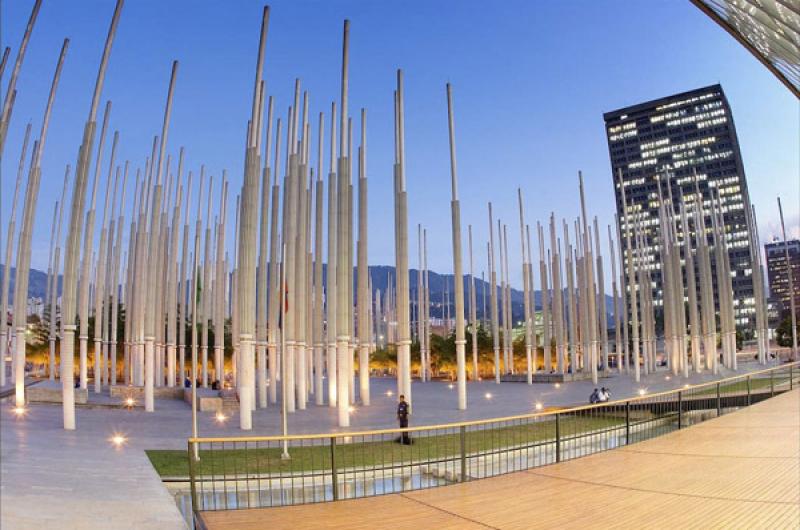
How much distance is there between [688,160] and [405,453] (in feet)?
590

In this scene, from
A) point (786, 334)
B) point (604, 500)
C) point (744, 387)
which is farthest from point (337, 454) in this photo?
point (786, 334)

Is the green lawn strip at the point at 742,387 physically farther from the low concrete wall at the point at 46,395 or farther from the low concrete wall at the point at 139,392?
the low concrete wall at the point at 46,395

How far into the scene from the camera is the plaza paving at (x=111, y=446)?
11.5 metres

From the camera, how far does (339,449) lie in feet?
62.4

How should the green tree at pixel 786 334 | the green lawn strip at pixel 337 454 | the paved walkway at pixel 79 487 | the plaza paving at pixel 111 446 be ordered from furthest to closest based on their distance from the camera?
the green tree at pixel 786 334 → the green lawn strip at pixel 337 454 → the plaza paving at pixel 111 446 → the paved walkway at pixel 79 487

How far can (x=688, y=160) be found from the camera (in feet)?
578

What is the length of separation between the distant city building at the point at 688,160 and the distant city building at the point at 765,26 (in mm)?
160085

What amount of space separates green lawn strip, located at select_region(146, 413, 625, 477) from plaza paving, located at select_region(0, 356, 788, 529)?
1.00m

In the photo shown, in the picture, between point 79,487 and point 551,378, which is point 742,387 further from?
point 79,487

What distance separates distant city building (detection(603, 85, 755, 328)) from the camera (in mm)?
170250

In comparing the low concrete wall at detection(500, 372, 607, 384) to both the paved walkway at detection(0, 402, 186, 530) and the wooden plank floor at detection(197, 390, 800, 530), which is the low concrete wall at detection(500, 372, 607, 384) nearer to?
the paved walkway at detection(0, 402, 186, 530)

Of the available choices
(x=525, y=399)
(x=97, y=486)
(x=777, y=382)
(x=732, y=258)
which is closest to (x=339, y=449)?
(x=97, y=486)

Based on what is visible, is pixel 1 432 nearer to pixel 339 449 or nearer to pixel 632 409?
pixel 339 449

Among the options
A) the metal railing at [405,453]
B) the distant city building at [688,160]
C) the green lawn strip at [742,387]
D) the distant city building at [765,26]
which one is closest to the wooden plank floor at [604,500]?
the metal railing at [405,453]
